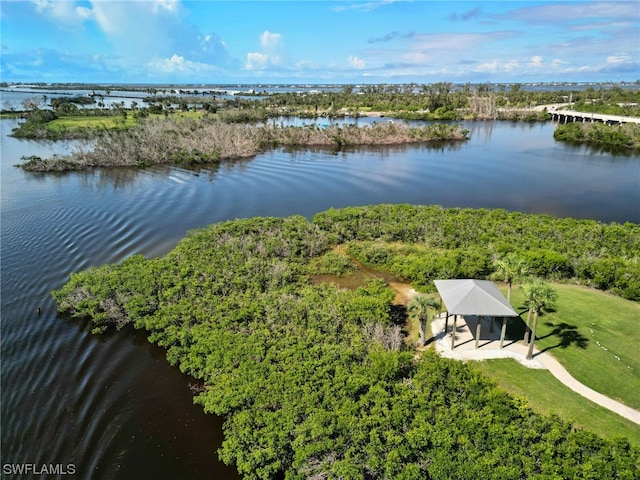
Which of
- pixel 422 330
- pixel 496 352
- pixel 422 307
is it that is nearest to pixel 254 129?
pixel 422 330

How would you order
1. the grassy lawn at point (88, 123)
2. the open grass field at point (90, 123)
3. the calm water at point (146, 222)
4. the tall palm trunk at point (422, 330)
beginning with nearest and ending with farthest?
the calm water at point (146, 222)
the tall palm trunk at point (422, 330)
the open grass field at point (90, 123)
the grassy lawn at point (88, 123)

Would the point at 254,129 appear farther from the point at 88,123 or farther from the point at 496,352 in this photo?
the point at 496,352

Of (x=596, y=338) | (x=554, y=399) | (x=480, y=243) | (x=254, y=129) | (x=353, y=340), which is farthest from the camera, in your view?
(x=254, y=129)

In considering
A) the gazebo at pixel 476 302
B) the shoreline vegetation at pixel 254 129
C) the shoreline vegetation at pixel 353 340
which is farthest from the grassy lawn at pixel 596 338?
the shoreline vegetation at pixel 254 129

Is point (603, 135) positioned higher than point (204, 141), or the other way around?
point (603, 135)

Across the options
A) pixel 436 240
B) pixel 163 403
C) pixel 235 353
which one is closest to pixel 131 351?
pixel 163 403

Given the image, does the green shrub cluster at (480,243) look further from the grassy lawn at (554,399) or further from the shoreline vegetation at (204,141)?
the shoreline vegetation at (204,141)

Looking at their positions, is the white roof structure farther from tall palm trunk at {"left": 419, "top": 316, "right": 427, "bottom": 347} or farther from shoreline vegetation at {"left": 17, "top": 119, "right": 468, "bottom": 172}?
shoreline vegetation at {"left": 17, "top": 119, "right": 468, "bottom": 172}

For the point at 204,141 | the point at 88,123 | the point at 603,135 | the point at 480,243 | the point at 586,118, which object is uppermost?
the point at 586,118
